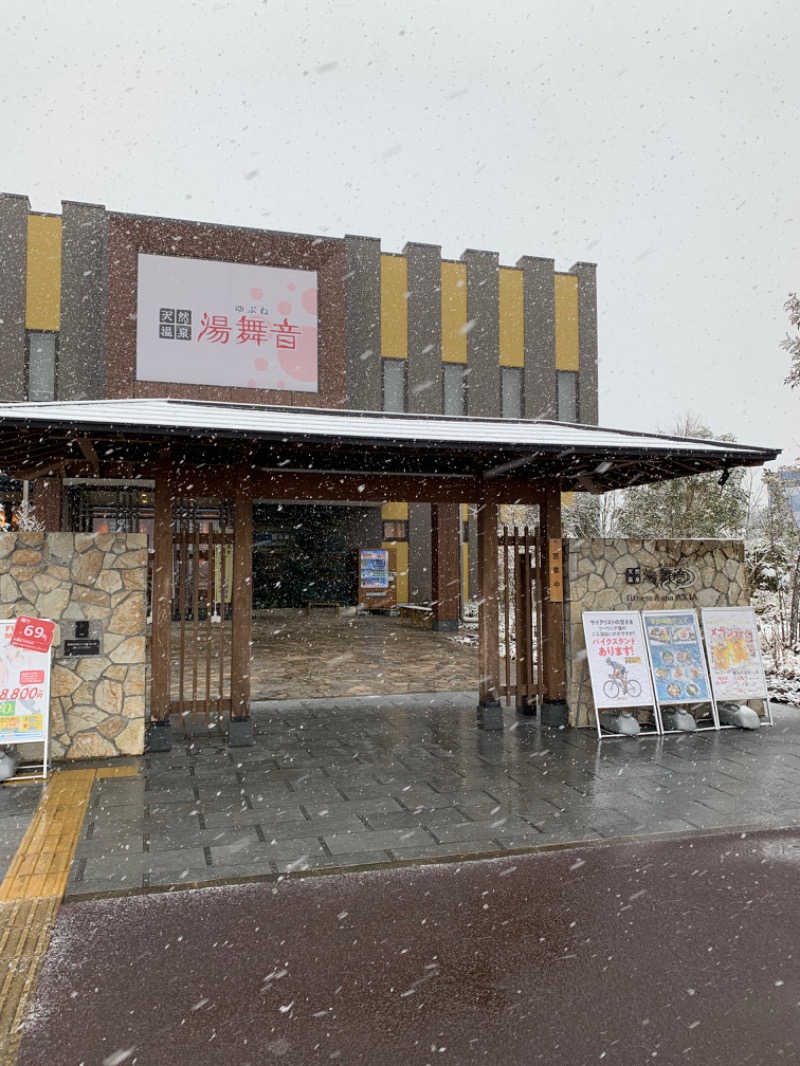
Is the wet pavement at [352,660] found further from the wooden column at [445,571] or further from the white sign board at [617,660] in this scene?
the white sign board at [617,660]

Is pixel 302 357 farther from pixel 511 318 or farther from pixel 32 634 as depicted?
pixel 32 634

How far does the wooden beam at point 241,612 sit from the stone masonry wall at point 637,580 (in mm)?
3581

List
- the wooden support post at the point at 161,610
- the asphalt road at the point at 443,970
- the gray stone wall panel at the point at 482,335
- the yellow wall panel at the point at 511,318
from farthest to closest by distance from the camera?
1. the yellow wall panel at the point at 511,318
2. the gray stone wall panel at the point at 482,335
3. the wooden support post at the point at 161,610
4. the asphalt road at the point at 443,970

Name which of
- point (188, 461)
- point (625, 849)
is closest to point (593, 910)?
point (625, 849)

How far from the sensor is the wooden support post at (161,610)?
7.54 meters

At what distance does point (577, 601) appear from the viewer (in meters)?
8.67

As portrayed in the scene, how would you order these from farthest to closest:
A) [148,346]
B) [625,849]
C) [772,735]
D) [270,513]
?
[270,513]
[148,346]
[772,735]
[625,849]

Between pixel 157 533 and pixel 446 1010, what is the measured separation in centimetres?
546

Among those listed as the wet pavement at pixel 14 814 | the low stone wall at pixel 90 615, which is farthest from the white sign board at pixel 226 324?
the wet pavement at pixel 14 814

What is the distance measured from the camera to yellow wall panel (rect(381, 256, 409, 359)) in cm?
2375

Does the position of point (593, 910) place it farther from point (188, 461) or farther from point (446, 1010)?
point (188, 461)

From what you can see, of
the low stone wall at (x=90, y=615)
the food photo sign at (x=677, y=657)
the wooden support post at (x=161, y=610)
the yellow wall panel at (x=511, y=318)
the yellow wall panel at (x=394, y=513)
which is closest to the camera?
the low stone wall at (x=90, y=615)

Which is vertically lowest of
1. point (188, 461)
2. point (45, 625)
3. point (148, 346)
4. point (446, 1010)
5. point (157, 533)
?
point (446, 1010)

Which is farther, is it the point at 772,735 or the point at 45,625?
the point at 772,735
